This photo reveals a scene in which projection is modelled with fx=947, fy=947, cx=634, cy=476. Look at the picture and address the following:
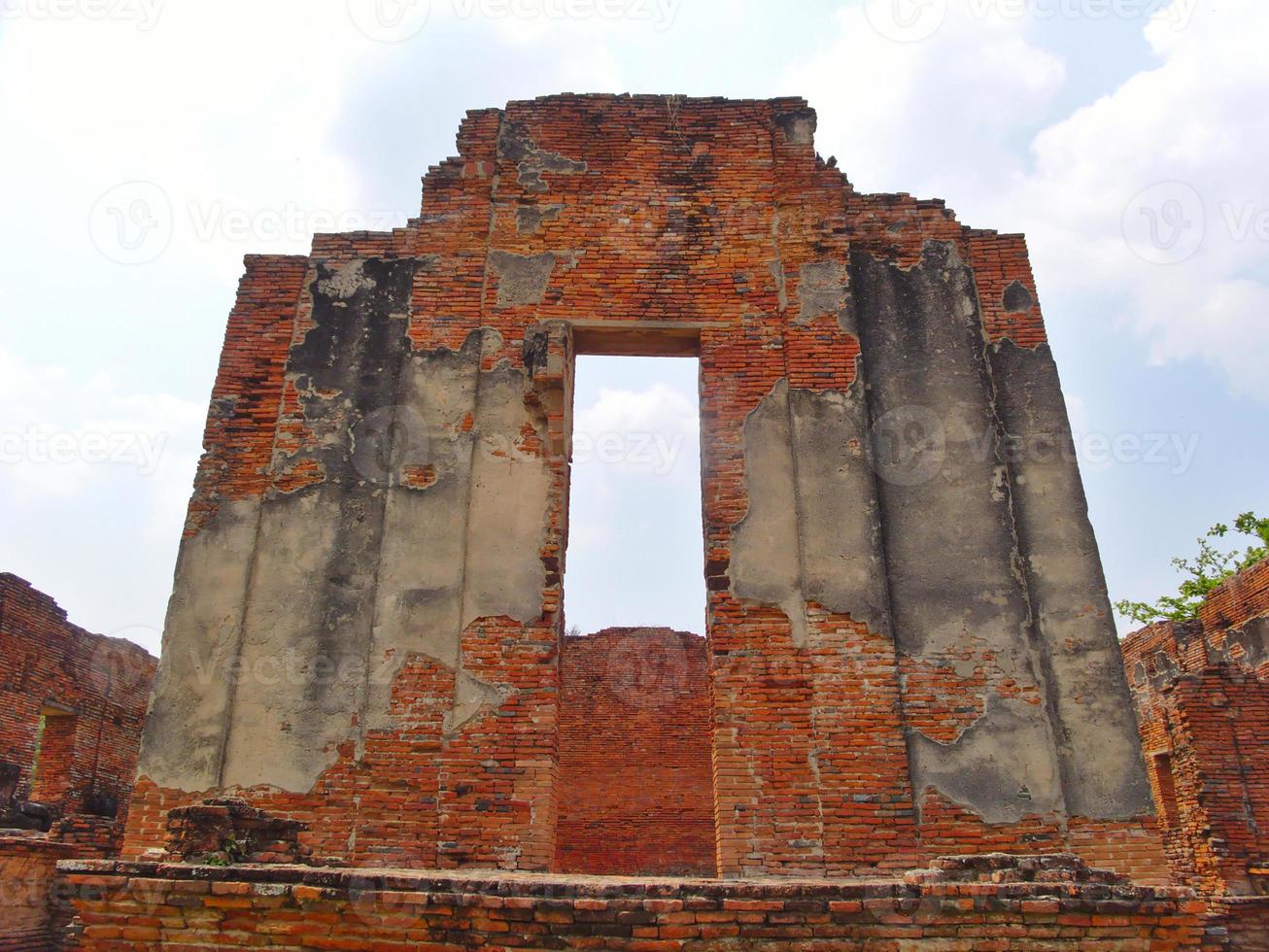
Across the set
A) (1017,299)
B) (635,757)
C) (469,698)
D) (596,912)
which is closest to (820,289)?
(1017,299)

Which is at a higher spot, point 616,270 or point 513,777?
point 616,270

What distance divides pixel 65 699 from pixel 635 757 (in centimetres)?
752

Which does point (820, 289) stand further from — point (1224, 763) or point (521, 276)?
point (1224, 763)

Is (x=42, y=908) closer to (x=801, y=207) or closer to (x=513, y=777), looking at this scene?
(x=513, y=777)

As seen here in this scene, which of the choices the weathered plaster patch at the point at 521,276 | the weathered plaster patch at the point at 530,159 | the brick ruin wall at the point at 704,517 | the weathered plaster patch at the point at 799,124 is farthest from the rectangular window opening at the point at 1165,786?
the weathered plaster patch at the point at 530,159

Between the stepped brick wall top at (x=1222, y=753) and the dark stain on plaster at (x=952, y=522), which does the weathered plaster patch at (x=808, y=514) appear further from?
the stepped brick wall top at (x=1222, y=753)

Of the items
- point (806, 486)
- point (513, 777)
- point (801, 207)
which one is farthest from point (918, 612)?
point (801, 207)

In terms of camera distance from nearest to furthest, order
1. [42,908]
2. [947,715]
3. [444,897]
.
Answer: [444,897]
[947,715]
[42,908]

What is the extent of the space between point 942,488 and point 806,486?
1.01 metres

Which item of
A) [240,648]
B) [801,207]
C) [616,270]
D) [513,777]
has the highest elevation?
[801,207]

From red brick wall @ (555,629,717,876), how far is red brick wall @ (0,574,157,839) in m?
5.50

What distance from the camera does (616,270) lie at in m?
7.65

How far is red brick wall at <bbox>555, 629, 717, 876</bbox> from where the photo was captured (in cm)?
1221

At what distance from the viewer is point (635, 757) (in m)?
12.6
